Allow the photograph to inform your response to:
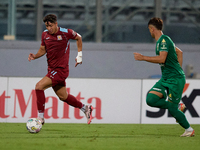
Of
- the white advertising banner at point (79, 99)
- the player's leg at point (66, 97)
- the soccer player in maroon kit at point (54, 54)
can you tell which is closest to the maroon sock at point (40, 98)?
the soccer player in maroon kit at point (54, 54)

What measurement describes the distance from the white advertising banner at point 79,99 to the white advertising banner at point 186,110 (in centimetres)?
17

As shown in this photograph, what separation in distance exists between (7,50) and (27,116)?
187 inches

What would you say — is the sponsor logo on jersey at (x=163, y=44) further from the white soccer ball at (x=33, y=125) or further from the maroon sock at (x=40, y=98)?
the white soccer ball at (x=33, y=125)

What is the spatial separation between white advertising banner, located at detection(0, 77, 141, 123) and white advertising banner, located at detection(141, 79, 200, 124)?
6.5 inches

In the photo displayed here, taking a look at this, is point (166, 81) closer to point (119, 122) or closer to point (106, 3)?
point (119, 122)

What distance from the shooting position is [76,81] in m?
9.31

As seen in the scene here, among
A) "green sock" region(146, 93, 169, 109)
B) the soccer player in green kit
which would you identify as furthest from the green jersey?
"green sock" region(146, 93, 169, 109)

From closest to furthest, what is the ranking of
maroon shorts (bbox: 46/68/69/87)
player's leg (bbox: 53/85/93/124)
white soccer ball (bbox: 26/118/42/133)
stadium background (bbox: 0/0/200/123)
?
1. white soccer ball (bbox: 26/118/42/133)
2. maroon shorts (bbox: 46/68/69/87)
3. player's leg (bbox: 53/85/93/124)
4. stadium background (bbox: 0/0/200/123)

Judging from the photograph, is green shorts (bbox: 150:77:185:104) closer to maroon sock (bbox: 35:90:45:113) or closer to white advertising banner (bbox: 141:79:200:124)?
maroon sock (bbox: 35:90:45:113)

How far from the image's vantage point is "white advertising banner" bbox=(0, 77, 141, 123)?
898 centimetres

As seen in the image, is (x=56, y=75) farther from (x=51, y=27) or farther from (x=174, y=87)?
(x=174, y=87)

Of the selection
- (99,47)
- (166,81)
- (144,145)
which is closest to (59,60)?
(166,81)

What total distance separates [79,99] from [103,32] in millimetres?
4795

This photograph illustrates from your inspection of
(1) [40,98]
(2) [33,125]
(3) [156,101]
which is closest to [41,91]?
(1) [40,98]
